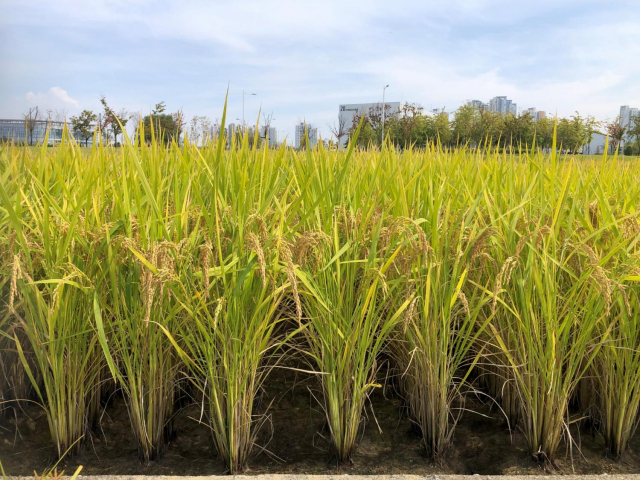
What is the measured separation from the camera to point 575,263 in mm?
2131

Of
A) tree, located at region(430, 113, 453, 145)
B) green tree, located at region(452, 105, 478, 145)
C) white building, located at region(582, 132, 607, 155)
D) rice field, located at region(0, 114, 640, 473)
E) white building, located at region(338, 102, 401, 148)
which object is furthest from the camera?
green tree, located at region(452, 105, 478, 145)

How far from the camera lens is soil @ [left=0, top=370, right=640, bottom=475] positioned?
2025 mm

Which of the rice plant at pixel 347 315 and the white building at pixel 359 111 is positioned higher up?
the white building at pixel 359 111

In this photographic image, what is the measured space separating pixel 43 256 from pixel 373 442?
1.67m

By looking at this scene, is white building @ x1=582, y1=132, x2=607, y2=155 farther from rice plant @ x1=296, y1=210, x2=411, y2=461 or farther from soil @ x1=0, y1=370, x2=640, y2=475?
rice plant @ x1=296, y1=210, x2=411, y2=461

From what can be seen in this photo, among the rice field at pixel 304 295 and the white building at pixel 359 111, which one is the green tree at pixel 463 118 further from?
the rice field at pixel 304 295

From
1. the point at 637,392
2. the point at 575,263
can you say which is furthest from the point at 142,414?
the point at 637,392

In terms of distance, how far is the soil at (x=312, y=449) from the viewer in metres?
2.03

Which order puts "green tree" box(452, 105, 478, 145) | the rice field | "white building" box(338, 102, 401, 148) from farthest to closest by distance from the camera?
"green tree" box(452, 105, 478, 145) → "white building" box(338, 102, 401, 148) → the rice field

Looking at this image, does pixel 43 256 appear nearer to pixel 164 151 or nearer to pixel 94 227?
pixel 94 227

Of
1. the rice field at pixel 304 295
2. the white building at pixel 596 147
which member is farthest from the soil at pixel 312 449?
the white building at pixel 596 147

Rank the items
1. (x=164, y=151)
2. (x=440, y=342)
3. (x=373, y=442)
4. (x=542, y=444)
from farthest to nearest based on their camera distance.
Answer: (x=164, y=151) < (x=373, y=442) < (x=542, y=444) < (x=440, y=342)

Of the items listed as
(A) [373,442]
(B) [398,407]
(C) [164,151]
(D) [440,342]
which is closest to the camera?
(D) [440,342]

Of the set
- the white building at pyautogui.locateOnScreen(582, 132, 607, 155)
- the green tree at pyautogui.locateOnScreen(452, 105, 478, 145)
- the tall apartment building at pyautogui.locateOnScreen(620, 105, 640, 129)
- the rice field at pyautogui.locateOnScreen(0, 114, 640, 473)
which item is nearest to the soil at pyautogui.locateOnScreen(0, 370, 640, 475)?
the rice field at pyautogui.locateOnScreen(0, 114, 640, 473)
